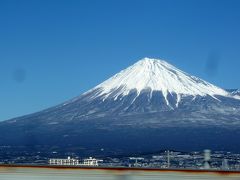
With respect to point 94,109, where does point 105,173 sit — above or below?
below

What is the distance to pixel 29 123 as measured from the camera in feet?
466

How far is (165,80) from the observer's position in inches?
7864

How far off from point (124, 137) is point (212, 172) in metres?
114

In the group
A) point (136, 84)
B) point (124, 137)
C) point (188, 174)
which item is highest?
point (136, 84)

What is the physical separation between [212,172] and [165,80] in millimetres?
191559

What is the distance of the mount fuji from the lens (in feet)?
383

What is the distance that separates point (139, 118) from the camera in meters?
153

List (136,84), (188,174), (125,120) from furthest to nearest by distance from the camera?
(136,84) → (125,120) → (188,174)

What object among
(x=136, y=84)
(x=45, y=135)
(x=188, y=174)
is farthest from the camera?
(x=136, y=84)

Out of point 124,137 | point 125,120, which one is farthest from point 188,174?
point 125,120

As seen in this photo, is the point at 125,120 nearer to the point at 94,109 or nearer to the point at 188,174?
the point at 94,109

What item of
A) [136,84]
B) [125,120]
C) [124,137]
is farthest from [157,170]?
[136,84]

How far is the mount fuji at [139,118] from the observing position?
116812mm

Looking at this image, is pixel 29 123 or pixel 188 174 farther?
pixel 29 123
